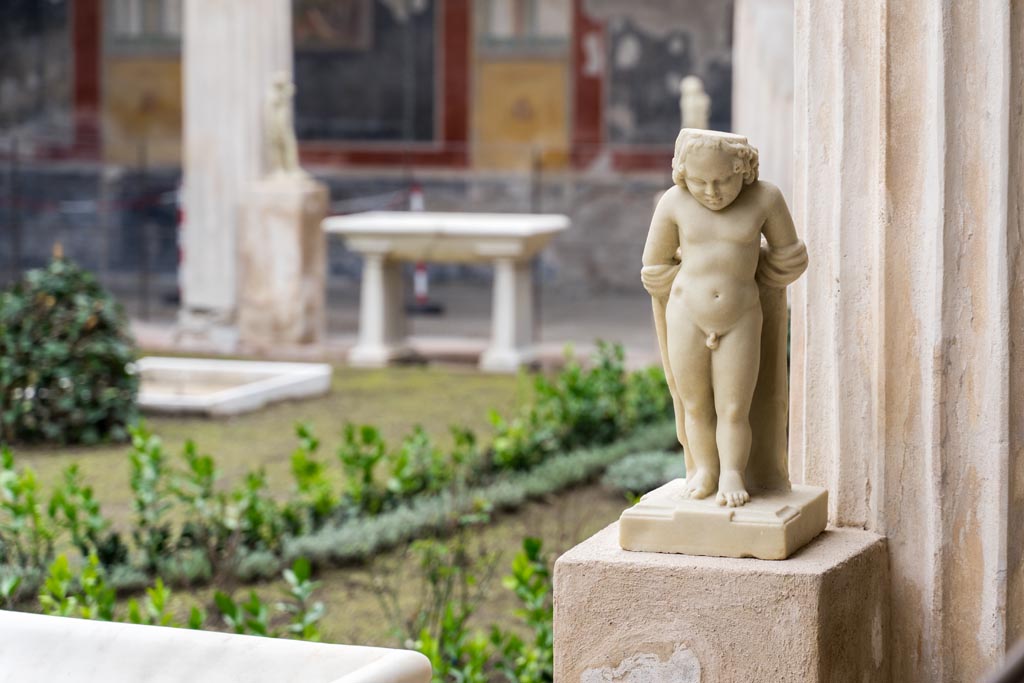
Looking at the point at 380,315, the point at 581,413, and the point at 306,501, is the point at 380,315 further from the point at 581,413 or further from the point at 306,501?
the point at 306,501

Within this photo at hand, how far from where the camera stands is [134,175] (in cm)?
Answer: 1717

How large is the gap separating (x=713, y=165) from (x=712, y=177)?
26mm

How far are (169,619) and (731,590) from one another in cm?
184

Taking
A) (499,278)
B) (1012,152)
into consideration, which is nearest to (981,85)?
(1012,152)

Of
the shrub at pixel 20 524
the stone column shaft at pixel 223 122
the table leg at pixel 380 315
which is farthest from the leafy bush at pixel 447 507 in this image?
the stone column shaft at pixel 223 122

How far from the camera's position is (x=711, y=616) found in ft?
10.6

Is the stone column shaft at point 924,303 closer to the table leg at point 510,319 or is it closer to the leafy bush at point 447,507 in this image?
the leafy bush at point 447,507

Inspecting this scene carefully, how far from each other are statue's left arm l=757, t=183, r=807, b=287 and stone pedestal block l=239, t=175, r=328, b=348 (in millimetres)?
8956

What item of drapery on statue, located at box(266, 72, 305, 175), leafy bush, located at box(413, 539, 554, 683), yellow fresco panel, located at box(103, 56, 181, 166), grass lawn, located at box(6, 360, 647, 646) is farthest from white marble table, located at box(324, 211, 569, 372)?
leafy bush, located at box(413, 539, 554, 683)

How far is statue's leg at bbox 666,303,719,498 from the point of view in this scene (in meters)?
3.42

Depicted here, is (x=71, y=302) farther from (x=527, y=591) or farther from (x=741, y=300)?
(x=741, y=300)

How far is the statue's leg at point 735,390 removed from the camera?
339 centimetres

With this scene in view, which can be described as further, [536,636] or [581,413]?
[581,413]

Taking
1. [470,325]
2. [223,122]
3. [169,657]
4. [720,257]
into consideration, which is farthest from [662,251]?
[470,325]
